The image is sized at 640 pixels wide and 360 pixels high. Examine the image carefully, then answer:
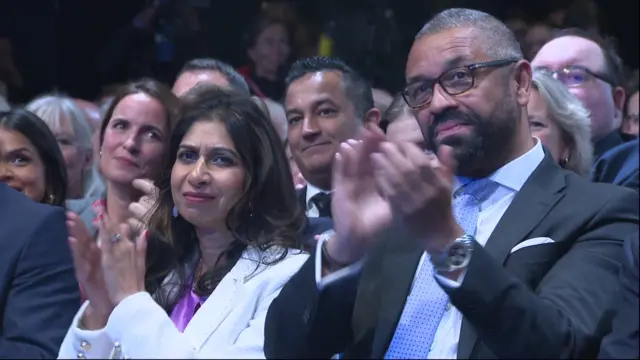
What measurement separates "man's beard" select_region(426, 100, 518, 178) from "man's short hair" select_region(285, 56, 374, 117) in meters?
1.10

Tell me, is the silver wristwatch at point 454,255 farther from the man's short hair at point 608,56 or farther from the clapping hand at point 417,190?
the man's short hair at point 608,56

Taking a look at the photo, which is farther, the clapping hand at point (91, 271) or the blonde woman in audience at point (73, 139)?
the blonde woman in audience at point (73, 139)

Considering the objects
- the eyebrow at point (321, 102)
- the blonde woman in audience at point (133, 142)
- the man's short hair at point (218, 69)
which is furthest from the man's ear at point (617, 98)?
the blonde woman in audience at point (133, 142)

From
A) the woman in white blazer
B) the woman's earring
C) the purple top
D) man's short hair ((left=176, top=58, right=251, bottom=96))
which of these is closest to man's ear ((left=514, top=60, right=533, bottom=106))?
the woman in white blazer

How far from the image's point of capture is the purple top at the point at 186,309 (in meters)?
Answer: 2.48

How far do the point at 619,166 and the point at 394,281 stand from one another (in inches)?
37.4

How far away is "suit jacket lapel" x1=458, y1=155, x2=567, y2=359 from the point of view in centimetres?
207

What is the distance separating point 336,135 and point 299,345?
133cm

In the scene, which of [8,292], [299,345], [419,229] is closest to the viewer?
[419,229]

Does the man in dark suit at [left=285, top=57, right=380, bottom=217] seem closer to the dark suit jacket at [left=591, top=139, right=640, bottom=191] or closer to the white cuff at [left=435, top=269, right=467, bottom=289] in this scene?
the dark suit jacket at [left=591, top=139, right=640, bottom=191]

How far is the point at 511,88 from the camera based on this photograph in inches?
93.6

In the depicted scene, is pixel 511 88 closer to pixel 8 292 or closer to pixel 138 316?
pixel 138 316

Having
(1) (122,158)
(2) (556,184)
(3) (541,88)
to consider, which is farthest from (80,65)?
(2) (556,184)

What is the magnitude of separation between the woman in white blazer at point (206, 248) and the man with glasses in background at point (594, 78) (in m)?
1.19
